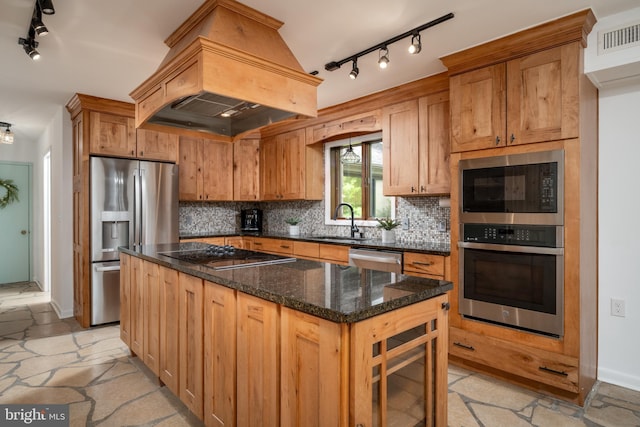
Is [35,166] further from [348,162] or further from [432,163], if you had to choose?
[432,163]

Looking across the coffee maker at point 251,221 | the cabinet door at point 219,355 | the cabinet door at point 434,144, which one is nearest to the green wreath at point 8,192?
the coffee maker at point 251,221

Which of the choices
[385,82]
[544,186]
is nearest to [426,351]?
[544,186]

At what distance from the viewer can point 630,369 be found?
8.84ft

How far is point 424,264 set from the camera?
3.19 metres

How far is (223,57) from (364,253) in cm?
230

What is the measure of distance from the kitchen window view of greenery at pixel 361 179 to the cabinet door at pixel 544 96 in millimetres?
1838

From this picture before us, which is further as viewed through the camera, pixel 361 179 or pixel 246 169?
pixel 246 169

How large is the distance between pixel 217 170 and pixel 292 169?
109 cm

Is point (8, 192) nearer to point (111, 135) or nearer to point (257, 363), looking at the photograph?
point (111, 135)

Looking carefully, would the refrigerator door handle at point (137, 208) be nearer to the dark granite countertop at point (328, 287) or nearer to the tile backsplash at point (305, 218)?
the tile backsplash at point (305, 218)

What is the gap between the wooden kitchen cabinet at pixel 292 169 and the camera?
194 inches

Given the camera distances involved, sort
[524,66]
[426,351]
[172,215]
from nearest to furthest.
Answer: [426,351], [524,66], [172,215]

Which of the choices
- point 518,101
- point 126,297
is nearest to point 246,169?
point 126,297

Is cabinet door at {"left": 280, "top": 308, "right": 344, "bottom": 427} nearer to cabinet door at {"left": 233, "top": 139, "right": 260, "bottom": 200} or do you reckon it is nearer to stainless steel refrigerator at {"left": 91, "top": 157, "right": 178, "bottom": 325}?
stainless steel refrigerator at {"left": 91, "top": 157, "right": 178, "bottom": 325}
